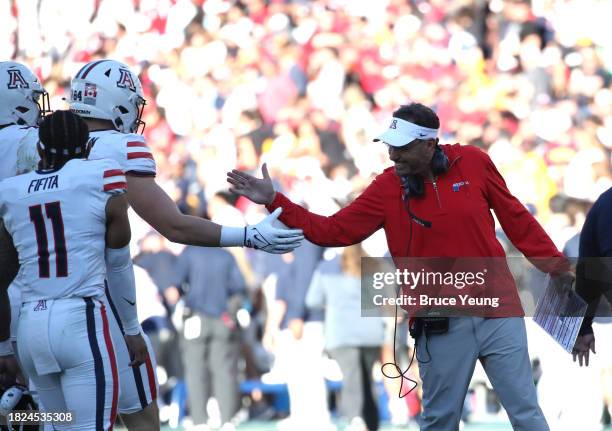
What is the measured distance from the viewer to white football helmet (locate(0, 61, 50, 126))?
7207 millimetres

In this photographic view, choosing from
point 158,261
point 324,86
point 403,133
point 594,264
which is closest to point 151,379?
point 403,133

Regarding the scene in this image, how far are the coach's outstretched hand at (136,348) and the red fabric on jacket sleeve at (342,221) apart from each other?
974mm

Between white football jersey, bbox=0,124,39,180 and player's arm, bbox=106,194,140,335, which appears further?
white football jersey, bbox=0,124,39,180

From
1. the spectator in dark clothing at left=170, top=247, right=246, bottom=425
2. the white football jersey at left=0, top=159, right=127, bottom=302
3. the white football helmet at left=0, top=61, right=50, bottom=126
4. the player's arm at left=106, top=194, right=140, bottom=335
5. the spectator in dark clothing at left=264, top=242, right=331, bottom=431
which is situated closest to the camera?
the white football jersey at left=0, top=159, right=127, bottom=302

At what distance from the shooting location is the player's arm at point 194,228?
633 centimetres

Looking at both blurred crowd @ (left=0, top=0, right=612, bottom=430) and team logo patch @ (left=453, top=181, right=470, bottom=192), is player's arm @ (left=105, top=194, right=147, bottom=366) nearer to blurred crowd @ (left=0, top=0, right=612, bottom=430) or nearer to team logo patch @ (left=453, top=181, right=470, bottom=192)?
team logo patch @ (left=453, top=181, right=470, bottom=192)

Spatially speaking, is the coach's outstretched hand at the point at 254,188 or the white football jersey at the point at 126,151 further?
the coach's outstretched hand at the point at 254,188

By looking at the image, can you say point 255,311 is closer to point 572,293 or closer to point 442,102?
point 442,102

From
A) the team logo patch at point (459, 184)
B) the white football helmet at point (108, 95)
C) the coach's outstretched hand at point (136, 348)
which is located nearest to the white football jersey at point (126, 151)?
the white football helmet at point (108, 95)

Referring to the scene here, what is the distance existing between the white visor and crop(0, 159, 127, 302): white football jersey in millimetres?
1505

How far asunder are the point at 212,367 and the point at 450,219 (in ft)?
18.1

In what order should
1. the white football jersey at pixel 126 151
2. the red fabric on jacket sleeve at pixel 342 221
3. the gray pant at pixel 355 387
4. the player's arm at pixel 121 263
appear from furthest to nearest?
the gray pant at pixel 355 387 → the red fabric on jacket sleeve at pixel 342 221 → the white football jersey at pixel 126 151 → the player's arm at pixel 121 263

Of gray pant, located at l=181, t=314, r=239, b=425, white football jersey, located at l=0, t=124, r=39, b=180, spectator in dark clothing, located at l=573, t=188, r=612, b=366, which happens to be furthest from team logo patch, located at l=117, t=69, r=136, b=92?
gray pant, located at l=181, t=314, r=239, b=425

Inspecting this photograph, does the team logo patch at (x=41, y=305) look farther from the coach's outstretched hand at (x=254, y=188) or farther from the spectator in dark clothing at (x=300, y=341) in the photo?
the spectator in dark clothing at (x=300, y=341)
